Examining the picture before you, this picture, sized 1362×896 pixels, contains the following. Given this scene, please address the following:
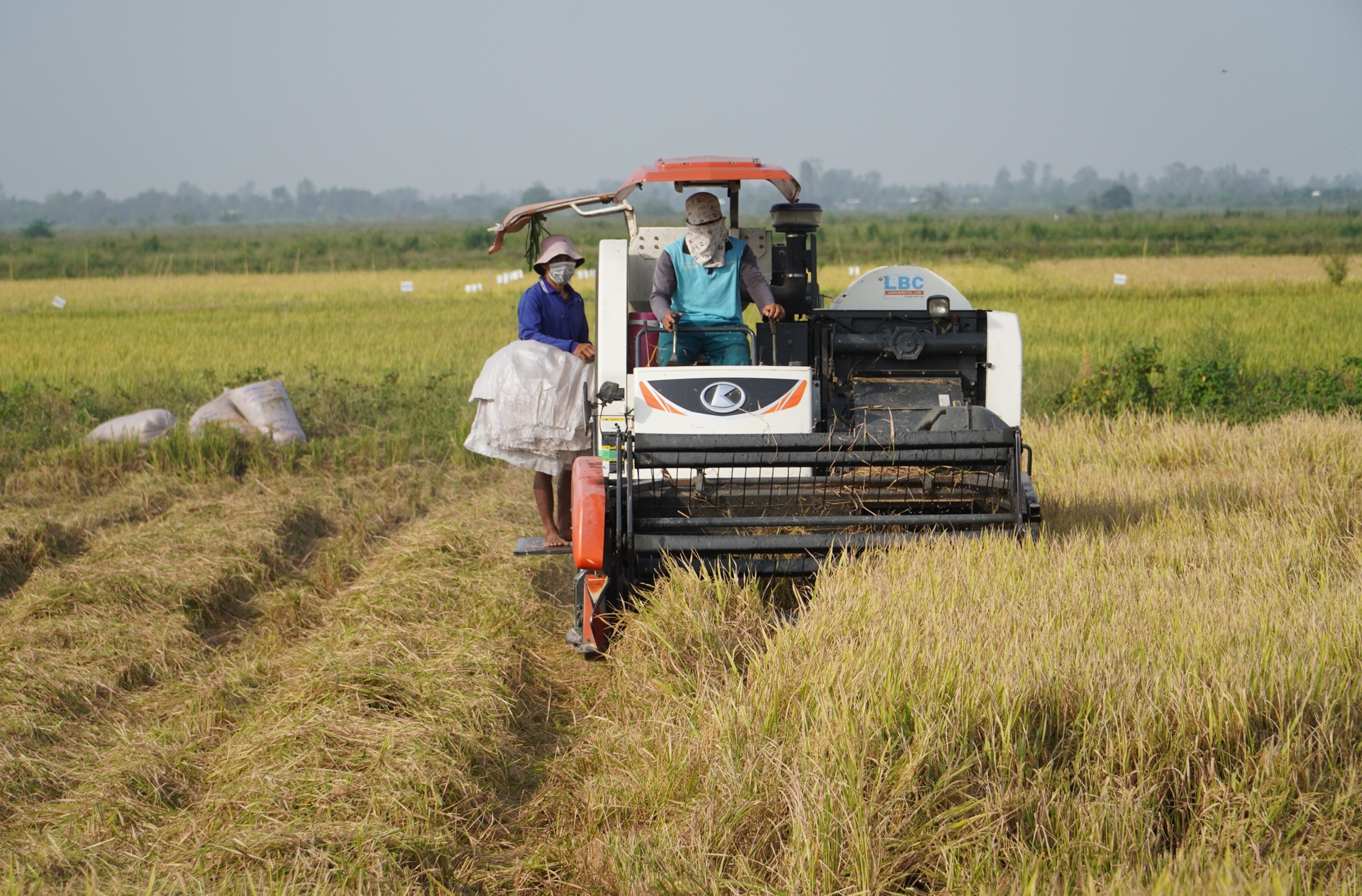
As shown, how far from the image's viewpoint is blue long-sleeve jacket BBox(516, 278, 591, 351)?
6.76 metres

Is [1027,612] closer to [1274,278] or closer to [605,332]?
[605,332]

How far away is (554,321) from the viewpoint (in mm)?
6941

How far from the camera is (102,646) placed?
18.1ft

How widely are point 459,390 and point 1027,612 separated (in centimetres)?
967

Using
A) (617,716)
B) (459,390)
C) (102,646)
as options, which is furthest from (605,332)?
(459,390)

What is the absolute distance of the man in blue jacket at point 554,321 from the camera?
22.0 ft

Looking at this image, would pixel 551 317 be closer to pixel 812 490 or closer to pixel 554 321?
pixel 554 321

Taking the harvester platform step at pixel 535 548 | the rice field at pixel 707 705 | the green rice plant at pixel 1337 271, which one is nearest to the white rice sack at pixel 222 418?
the rice field at pixel 707 705

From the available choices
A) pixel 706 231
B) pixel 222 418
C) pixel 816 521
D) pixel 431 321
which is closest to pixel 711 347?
pixel 706 231

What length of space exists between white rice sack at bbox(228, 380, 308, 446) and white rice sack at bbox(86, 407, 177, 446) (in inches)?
24.5

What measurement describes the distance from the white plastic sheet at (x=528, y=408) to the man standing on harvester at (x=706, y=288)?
58 cm

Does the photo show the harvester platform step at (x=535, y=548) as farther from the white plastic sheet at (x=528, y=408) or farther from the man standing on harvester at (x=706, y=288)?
the man standing on harvester at (x=706, y=288)

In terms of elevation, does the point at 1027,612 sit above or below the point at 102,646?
above

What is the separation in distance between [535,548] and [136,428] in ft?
17.6
